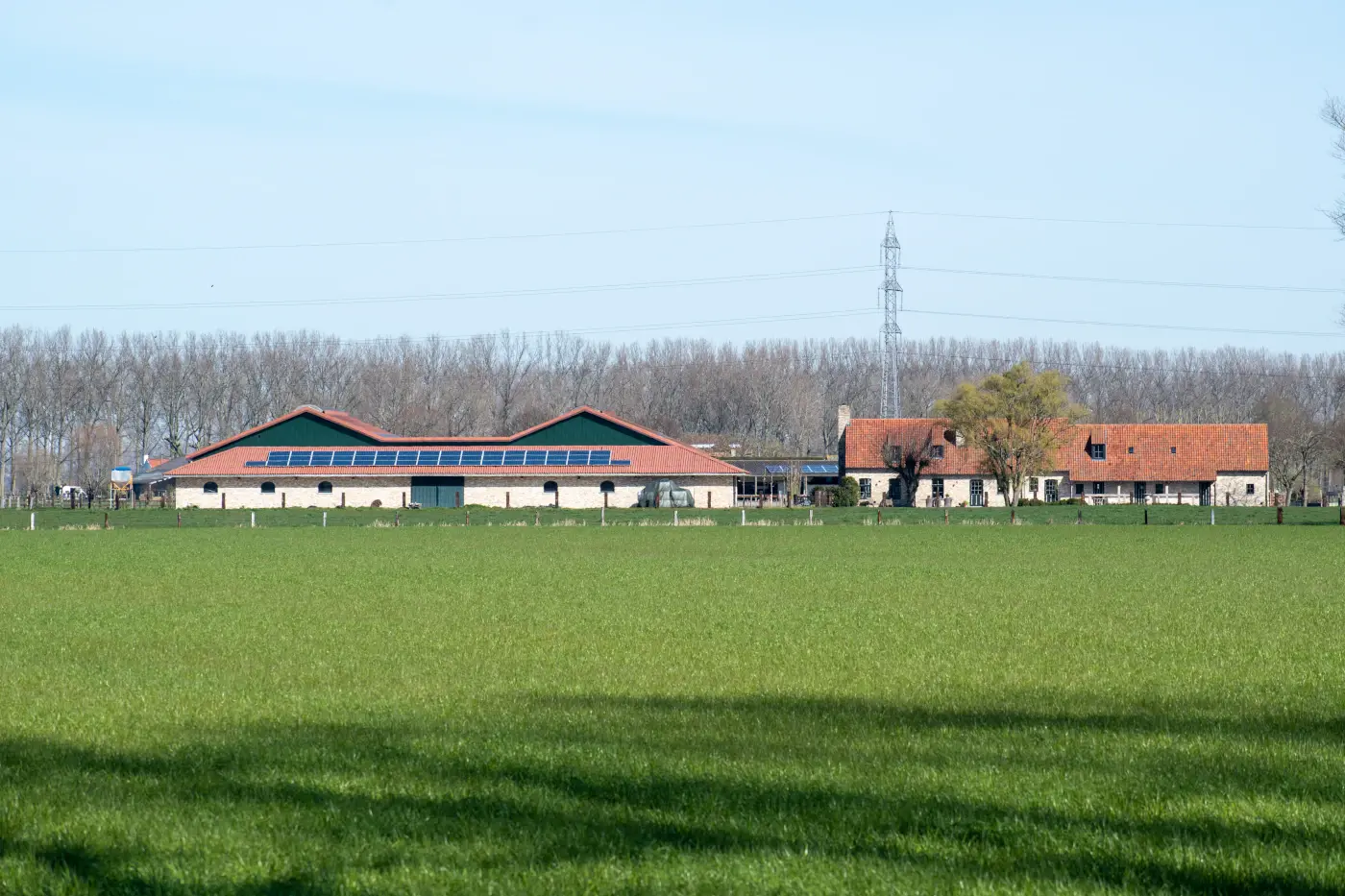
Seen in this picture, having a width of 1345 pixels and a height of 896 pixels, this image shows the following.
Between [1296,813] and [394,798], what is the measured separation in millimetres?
5145

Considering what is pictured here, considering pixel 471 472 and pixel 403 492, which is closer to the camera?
pixel 471 472

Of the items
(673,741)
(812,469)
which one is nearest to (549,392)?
(812,469)

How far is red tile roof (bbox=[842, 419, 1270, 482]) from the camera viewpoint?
10144 centimetres

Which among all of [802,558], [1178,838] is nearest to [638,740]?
[1178,838]

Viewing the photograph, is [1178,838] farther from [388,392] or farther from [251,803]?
[388,392]

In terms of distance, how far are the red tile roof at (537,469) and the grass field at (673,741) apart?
2520 inches

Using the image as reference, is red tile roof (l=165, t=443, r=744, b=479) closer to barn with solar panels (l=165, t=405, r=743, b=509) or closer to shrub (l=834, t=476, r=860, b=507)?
barn with solar panels (l=165, t=405, r=743, b=509)

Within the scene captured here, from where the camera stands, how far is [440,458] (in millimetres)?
93250

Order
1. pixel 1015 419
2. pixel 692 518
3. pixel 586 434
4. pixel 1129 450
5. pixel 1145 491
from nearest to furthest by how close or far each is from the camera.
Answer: pixel 692 518, pixel 1015 419, pixel 586 434, pixel 1145 491, pixel 1129 450

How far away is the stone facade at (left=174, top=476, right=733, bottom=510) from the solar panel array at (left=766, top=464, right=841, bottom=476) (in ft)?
79.6

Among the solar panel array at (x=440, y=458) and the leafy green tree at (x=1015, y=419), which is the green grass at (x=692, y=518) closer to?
the leafy green tree at (x=1015, y=419)

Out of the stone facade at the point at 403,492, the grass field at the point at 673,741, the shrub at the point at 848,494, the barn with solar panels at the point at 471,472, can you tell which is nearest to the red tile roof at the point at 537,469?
the barn with solar panels at the point at 471,472

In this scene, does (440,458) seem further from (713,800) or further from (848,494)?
(713,800)

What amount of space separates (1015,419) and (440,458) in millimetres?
34810
